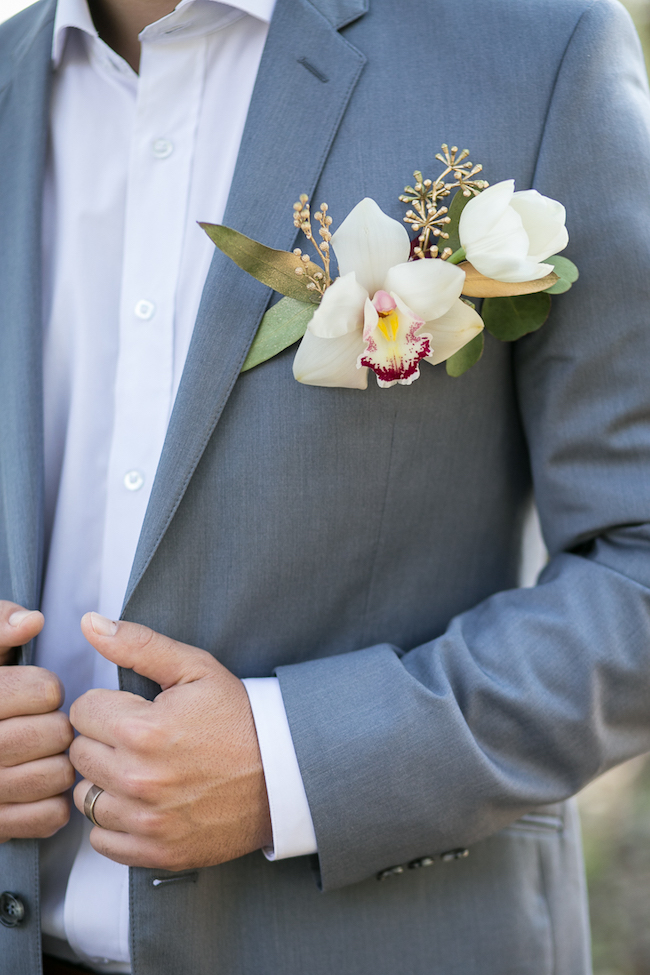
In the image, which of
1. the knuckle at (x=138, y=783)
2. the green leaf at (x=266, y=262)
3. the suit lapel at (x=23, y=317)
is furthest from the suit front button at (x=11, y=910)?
the green leaf at (x=266, y=262)

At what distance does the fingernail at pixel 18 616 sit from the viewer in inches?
38.8

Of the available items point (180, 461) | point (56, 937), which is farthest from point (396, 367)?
point (56, 937)

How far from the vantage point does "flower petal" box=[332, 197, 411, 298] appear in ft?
2.84

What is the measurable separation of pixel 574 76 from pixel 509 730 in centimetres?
89

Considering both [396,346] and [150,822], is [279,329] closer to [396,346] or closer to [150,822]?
[396,346]

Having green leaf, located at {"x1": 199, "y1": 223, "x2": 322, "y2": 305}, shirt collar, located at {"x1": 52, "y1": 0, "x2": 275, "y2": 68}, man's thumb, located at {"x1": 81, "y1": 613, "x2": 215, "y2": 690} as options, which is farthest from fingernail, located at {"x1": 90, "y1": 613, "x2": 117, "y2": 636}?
shirt collar, located at {"x1": 52, "y1": 0, "x2": 275, "y2": 68}

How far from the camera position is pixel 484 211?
867mm

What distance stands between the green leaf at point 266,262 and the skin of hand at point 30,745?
53 centimetres

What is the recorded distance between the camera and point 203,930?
101 centimetres

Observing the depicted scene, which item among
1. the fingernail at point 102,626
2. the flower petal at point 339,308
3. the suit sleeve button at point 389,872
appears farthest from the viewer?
the suit sleeve button at point 389,872

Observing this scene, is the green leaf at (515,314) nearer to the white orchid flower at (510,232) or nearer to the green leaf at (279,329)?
the white orchid flower at (510,232)

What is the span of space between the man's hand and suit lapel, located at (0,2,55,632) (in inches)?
7.9

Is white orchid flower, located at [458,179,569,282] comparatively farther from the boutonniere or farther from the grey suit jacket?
the grey suit jacket

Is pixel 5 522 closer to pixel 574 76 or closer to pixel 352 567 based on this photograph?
pixel 352 567
